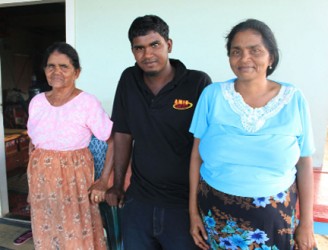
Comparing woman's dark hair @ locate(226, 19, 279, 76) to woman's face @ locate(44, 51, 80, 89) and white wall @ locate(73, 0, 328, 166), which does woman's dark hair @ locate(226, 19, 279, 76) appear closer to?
woman's face @ locate(44, 51, 80, 89)

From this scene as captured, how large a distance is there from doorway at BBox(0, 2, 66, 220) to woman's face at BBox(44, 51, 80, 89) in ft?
7.09

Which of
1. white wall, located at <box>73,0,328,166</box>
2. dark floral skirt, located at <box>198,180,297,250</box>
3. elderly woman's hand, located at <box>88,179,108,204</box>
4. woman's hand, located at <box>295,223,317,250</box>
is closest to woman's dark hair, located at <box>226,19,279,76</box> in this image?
dark floral skirt, located at <box>198,180,297,250</box>

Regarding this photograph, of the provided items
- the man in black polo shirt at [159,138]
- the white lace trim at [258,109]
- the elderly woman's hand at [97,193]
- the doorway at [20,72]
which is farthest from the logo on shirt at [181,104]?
the doorway at [20,72]

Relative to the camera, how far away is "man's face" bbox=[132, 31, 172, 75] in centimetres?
129

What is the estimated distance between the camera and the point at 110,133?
1509 millimetres

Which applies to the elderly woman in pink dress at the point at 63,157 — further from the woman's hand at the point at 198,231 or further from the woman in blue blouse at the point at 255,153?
the woman in blue blouse at the point at 255,153

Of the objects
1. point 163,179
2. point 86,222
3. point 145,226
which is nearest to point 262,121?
point 163,179

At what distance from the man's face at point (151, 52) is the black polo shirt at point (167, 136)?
92mm

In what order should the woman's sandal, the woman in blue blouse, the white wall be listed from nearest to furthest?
the woman in blue blouse → the white wall → the woman's sandal

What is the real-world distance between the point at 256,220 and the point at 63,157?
1.05 meters

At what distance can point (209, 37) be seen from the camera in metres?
2.35

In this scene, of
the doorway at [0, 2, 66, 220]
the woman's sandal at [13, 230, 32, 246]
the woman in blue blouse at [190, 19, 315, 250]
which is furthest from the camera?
the doorway at [0, 2, 66, 220]

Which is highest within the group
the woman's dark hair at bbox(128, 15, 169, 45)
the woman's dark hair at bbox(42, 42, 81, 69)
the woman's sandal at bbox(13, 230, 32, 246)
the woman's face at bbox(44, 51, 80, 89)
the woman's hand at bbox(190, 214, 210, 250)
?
the woman's dark hair at bbox(128, 15, 169, 45)

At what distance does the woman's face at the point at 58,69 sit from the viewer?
150cm
